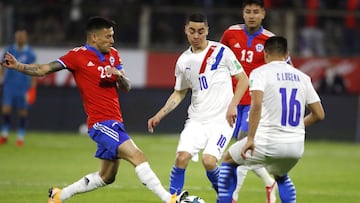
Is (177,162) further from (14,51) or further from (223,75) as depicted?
(14,51)

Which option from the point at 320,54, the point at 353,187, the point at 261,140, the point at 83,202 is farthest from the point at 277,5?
the point at 261,140

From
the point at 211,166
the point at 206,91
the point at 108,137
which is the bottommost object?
the point at 211,166

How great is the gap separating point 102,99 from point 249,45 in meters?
2.57

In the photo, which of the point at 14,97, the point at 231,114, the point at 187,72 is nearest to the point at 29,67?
the point at 187,72

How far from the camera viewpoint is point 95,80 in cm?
1053

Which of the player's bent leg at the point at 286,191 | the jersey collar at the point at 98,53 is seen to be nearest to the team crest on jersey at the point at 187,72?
the jersey collar at the point at 98,53

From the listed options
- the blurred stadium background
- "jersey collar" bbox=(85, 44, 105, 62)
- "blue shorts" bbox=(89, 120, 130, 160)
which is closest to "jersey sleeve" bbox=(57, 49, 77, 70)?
"jersey collar" bbox=(85, 44, 105, 62)

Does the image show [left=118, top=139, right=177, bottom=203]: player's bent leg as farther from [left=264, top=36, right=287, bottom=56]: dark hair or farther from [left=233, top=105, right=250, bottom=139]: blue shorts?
[left=233, top=105, right=250, bottom=139]: blue shorts

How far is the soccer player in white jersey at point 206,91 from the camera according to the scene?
1108 centimetres

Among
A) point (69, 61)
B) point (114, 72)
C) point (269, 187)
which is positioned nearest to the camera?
point (114, 72)

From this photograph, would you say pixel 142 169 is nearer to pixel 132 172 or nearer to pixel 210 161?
pixel 210 161

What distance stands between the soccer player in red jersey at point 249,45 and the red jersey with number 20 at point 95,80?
2152mm

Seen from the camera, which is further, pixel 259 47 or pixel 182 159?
pixel 259 47

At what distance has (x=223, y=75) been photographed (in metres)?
11.3
